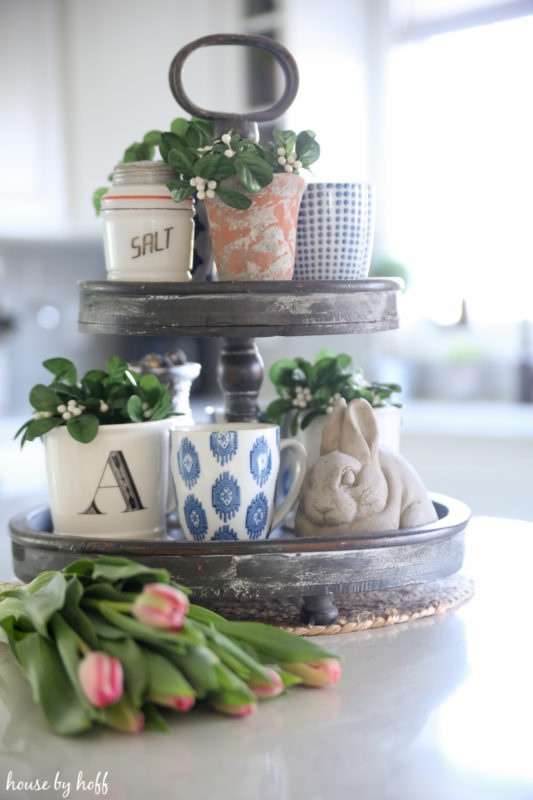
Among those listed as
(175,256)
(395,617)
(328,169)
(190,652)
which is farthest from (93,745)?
(328,169)

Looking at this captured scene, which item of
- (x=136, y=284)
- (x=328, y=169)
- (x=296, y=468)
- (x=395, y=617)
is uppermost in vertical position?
(x=328, y=169)

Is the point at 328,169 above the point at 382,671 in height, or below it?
above

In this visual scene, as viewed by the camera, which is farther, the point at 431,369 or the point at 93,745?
the point at 431,369

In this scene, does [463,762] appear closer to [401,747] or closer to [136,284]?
[401,747]

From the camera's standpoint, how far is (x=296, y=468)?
0.95 meters

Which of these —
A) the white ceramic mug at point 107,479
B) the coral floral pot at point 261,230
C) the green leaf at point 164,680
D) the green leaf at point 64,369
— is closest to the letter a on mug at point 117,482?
the white ceramic mug at point 107,479

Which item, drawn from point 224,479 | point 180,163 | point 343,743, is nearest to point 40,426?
point 224,479

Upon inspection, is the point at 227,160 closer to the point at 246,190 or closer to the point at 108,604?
the point at 246,190

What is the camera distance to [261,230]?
0.86 m

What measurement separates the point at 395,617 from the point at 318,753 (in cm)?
29

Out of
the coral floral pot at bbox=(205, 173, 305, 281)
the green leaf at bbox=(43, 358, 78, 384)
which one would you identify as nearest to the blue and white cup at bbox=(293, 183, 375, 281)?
the coral floral pot at bbox=(205, 173, 305, 281)

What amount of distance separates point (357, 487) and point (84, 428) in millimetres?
265

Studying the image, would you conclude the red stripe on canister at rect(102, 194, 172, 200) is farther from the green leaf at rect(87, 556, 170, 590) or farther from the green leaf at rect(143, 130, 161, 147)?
the green leaf at rect(87, 556, 170, 590)

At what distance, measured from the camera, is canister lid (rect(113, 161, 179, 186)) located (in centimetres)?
87
